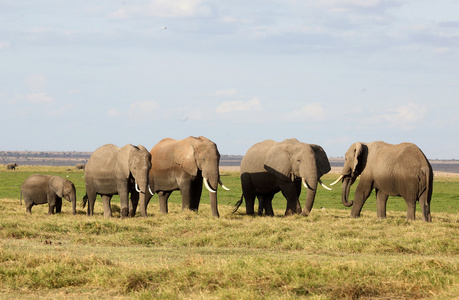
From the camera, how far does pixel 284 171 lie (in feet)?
76.4

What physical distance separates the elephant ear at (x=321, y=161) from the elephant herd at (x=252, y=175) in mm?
21

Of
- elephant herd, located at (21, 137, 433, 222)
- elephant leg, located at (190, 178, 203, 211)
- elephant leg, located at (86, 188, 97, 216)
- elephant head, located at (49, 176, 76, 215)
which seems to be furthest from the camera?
elephant head, located at (49, 176, 76, 215)

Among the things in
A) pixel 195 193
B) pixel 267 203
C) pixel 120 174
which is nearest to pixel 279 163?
pixel 267 203

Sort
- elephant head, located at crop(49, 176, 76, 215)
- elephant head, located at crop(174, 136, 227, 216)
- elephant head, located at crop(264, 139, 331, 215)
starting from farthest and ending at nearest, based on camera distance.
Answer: elephant head, located at crop(49, 176, 76, 215), elephant head, located at crop(264, 139, 331, 215), elephant head, located at crop(174, 136, 227, 216)

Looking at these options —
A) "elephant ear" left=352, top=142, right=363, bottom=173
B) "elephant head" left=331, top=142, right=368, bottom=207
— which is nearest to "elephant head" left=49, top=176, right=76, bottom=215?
"elephant head" left=331, top=142, right=368, bottom=207

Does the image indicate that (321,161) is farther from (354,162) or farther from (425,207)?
(425,207)

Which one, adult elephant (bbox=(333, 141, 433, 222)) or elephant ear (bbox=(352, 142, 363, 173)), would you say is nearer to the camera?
adult elephant (bbox=(333, 141, 433, 222))

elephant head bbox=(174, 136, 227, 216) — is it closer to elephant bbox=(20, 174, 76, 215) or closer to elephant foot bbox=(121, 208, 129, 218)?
elephant foot bbox=(121, 208, 129, 218)

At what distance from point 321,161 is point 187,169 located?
478cm

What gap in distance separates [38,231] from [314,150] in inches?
421

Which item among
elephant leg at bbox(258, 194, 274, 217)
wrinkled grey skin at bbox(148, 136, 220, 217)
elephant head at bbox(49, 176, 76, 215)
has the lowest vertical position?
elephant leg at bbox(258, 194, 274, 217)

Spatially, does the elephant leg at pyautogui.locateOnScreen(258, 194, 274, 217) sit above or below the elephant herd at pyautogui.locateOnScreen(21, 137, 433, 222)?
below

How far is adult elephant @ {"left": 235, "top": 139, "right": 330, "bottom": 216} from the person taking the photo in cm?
2259

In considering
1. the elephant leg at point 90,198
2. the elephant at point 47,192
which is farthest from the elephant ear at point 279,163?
the elephant at point 47,192
